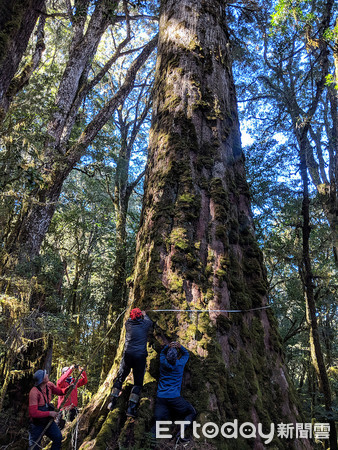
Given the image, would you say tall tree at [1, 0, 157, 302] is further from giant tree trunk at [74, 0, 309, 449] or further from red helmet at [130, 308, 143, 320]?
red helmet at [130, 308, 143, 320]

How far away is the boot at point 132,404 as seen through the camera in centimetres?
265

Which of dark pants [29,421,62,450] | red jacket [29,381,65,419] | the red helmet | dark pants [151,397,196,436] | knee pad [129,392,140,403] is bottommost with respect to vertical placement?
dark pants [29,421,62,450]

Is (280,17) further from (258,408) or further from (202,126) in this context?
(258,408)

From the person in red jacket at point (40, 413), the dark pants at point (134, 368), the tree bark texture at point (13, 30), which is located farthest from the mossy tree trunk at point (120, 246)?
the tree bark texture at point (13, 30)

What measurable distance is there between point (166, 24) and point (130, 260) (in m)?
7.25

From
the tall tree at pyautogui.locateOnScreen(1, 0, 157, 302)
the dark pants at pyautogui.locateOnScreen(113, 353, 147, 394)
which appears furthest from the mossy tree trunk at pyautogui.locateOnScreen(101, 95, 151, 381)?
the dark pants at pyautogui.locateOnScreen(113, 353, 147, 394)

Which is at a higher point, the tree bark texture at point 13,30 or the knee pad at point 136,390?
the tree bark texture at point 13,30

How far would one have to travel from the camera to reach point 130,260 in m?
10.6

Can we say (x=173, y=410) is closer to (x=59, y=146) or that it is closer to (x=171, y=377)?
(x=171, y=377)

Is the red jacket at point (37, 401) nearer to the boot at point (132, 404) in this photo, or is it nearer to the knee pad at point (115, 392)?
the knee pad at point (115, 392)

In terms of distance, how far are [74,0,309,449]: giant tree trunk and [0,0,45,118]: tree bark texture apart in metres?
1.76

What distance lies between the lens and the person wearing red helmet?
112 inches

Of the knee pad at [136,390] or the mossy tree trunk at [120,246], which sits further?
the mossy tree trunk at [120,246]

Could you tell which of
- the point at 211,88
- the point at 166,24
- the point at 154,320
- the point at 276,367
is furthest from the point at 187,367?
the point at 166,24
